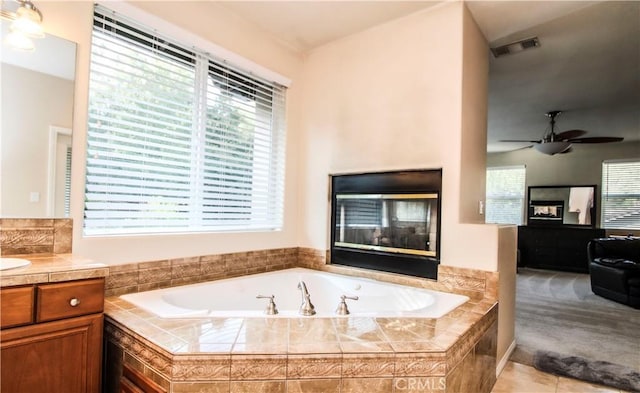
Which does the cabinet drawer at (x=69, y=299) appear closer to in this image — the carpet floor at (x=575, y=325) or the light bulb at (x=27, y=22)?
the light bulb at (x=27, y=22)

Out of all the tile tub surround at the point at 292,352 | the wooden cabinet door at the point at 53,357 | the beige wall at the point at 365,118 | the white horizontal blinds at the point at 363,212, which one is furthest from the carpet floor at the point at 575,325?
the wooden cabinet door at the point at 53,357

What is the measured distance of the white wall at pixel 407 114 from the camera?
2.43m

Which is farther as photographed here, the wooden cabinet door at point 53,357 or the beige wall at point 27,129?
the beige wall at point 27,129

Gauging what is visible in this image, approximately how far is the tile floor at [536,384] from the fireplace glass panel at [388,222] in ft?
3.16

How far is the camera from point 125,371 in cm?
151

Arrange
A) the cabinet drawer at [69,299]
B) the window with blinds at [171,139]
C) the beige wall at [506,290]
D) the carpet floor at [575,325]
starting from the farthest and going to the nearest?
the carpet floor at [575,325] < the beige wall at [506,290] < the window with blinds at [171,139] < the cabinet drawer at [69,299]

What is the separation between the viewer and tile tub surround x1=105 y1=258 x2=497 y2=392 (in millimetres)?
1262

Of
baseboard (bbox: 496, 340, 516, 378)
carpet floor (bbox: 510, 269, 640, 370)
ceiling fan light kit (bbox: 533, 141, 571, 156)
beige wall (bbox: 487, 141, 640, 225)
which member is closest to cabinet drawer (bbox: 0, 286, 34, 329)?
baseboard (bbox: 496, 340, 516, 378)

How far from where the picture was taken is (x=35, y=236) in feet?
5.83

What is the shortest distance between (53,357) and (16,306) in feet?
0.89

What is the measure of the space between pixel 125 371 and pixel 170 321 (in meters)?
0.27

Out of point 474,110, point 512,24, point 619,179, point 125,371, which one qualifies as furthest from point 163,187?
point 619,179

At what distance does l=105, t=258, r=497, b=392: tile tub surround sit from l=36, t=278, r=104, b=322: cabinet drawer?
14 cm

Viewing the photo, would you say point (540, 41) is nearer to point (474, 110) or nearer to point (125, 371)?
point (474, 110)
